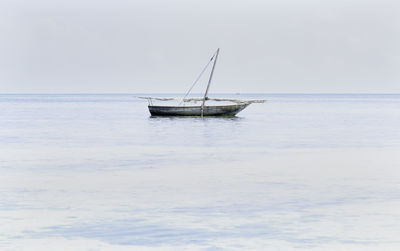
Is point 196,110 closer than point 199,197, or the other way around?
point 199,197

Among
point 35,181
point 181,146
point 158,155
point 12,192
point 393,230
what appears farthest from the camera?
point 181,146

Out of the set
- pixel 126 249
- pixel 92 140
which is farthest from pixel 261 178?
pixel 92 140

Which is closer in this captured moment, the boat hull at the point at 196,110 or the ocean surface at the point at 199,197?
the ocean surface at the point at 199,197

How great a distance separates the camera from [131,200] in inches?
477

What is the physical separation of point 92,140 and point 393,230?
63.4ft

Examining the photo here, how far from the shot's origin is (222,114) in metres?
43.9

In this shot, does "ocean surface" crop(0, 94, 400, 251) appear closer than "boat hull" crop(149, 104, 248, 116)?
Yes

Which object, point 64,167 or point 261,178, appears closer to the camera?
point 261,178

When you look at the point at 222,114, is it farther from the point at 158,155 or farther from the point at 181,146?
the point at 158,155

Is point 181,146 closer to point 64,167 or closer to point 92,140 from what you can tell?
point 92,140

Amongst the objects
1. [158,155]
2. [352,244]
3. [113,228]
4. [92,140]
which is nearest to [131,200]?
[113,228]

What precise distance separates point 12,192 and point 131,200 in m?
2.76

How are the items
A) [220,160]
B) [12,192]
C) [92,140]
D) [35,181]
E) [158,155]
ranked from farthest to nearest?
[92,140] < [158,155] < [220,160] < [35,181] < [12,192]

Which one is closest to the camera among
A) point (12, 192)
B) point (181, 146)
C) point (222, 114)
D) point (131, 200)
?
point (131, 200)
